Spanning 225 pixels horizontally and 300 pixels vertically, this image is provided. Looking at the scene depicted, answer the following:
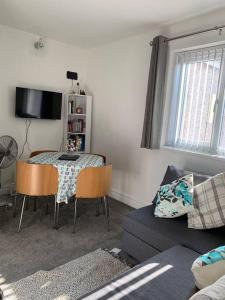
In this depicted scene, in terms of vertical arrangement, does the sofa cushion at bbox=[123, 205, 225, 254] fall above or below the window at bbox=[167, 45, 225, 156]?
below

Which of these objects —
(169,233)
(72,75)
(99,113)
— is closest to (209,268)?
(169,233)

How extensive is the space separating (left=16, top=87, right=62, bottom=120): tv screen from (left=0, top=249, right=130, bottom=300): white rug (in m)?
2.39

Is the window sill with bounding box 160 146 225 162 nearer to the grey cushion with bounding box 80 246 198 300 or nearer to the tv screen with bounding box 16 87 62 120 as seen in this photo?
the grey cushion with bounding box 80 246 198 300

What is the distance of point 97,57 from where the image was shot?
416 cm

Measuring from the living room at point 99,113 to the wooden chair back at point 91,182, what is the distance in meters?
0.45

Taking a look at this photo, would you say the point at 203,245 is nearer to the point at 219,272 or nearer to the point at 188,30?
the point at 219,272

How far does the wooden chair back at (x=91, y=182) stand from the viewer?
8.55ft

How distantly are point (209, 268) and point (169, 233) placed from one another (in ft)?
2.70

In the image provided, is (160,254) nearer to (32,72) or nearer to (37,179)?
(37,179)

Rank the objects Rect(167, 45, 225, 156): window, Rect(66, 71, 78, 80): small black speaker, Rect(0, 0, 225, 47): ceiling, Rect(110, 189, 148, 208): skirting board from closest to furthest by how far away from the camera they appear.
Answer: Rect(0, 0, 225, 47): ceiling < Rect(167, 45, 225, 156): window < Rect(110, 189, 148, 208): skirting board < Rect(66, 71, 78, 80): small black speaker

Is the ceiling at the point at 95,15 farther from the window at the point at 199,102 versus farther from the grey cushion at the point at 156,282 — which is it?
the grey cushion at the point at 156,282

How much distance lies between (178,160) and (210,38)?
143cm

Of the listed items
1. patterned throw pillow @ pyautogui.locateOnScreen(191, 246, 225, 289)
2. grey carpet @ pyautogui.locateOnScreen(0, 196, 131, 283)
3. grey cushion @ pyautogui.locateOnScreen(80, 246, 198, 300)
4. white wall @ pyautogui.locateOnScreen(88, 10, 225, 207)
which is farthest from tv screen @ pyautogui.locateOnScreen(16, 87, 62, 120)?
patterned throw pillow @ pyautogui.locateOnScreen(191, 246, 225, 289)

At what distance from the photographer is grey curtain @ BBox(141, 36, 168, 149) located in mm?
2955
